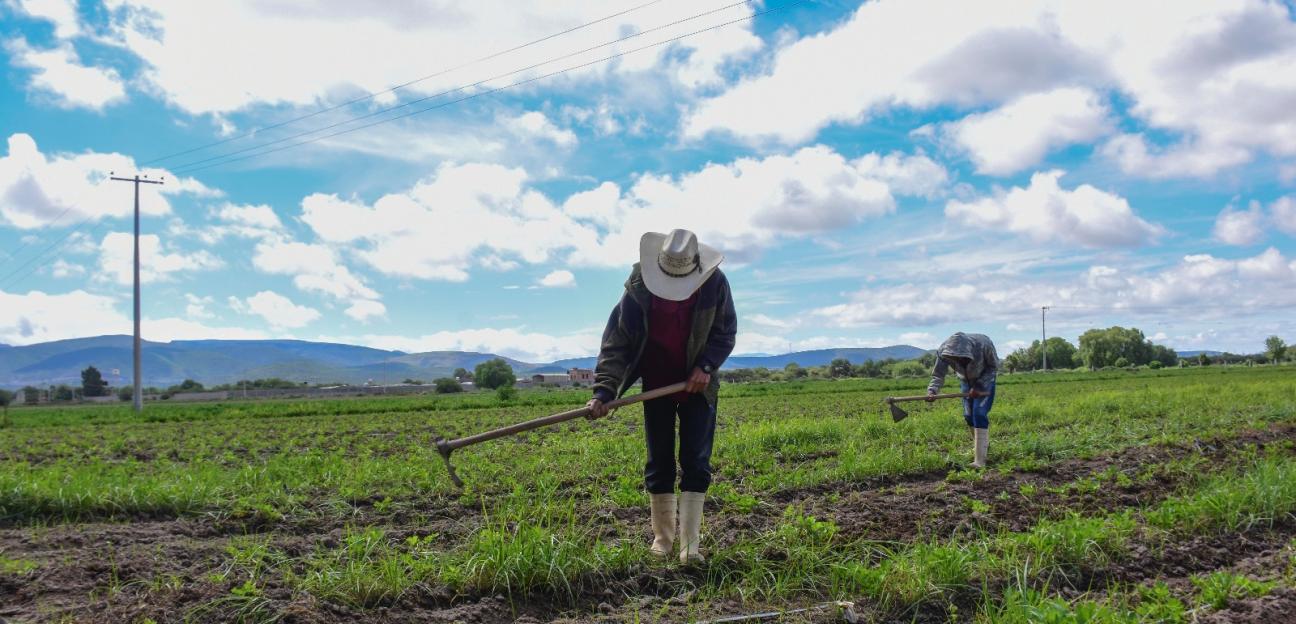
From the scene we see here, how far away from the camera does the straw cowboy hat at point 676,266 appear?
461cm

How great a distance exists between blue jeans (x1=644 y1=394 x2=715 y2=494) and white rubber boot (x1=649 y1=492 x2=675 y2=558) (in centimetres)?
5

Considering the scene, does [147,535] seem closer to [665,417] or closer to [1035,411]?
[665,417]

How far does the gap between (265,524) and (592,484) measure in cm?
275

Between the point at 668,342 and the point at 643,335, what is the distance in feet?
0.52

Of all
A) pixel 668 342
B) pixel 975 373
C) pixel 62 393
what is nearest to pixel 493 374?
pixel 62 393

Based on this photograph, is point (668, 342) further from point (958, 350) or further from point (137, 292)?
point (137, 292)

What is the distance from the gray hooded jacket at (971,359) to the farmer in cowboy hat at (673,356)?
4.34 m

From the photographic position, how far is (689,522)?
474cm

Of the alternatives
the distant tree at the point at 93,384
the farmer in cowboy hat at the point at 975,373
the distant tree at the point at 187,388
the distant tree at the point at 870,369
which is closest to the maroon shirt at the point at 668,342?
the farmer in cowboy hat at the point at 975,373

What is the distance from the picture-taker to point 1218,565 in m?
4.80

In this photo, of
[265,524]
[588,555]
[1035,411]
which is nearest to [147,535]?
[265,524]

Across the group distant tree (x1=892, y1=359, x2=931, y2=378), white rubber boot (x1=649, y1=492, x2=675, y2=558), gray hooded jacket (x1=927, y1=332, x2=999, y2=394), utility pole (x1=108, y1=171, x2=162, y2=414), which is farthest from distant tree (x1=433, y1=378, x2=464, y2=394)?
white rubber boot (x1=649, y1=492, x2=675, y2=558)

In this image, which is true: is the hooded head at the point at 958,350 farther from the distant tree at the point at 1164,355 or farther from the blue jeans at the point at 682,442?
the distant tree at the point at 1164,355

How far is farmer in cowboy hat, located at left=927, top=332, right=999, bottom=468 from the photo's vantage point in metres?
8.30
